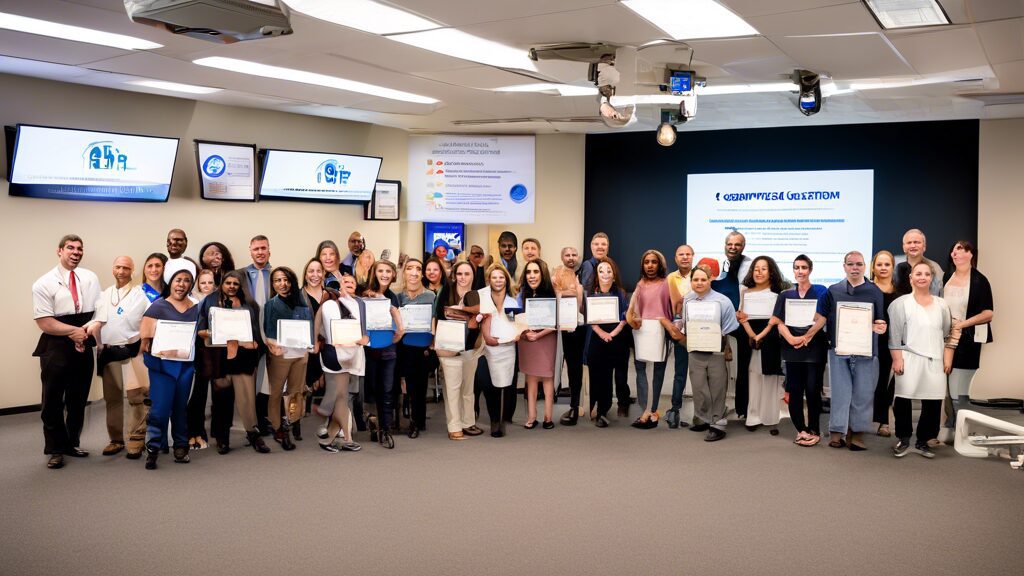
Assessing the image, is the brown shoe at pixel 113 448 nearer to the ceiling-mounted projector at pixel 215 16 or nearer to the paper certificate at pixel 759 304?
the ceiling-mounted projector at pixel 215 16

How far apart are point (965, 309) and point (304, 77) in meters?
6.15

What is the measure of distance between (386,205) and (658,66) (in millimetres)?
5125

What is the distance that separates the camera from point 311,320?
21.3 feet

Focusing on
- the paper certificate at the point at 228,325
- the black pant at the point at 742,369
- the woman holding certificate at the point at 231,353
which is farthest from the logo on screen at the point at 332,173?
the black pant at the point at 742,369

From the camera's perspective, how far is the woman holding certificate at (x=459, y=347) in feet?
22.7

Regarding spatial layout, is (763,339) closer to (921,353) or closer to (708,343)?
(708,343)

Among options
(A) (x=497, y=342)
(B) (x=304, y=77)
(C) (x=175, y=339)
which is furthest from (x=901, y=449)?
(B) (x=304, y=77)

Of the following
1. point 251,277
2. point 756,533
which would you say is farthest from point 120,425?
point 756,533

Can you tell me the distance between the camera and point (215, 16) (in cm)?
390

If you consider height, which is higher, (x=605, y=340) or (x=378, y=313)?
(x=378, y=313)

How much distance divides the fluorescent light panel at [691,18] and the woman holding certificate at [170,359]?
3.63 m

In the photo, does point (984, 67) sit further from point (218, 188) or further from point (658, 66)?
point (218, 188)

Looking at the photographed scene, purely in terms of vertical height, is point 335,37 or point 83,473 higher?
point 335,37

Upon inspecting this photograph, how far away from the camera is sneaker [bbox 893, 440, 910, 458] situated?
6496 millimetres
